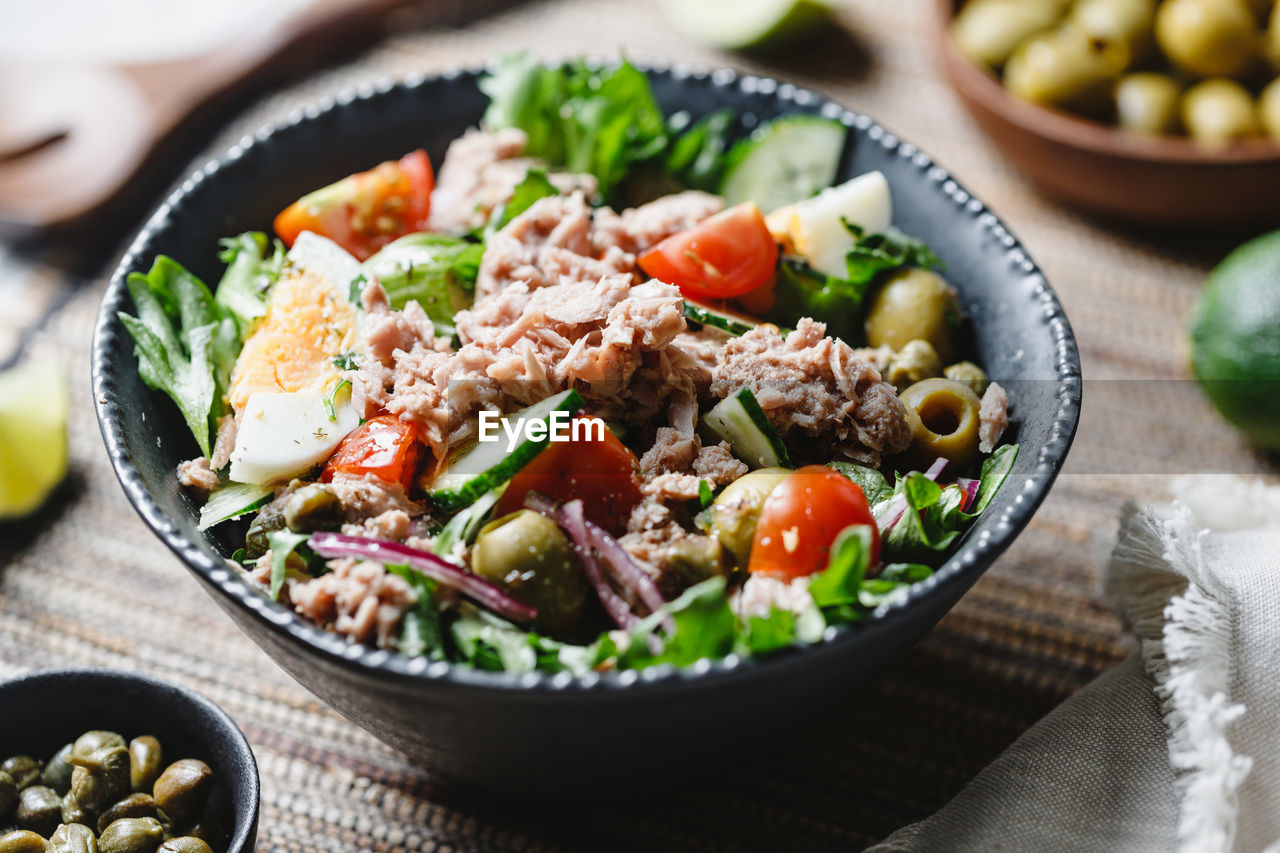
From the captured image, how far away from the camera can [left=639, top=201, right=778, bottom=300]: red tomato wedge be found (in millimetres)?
3094

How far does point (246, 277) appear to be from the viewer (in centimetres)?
323

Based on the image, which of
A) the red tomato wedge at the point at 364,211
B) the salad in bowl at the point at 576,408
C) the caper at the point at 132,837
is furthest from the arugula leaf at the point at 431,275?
the caper at the point at 132,837

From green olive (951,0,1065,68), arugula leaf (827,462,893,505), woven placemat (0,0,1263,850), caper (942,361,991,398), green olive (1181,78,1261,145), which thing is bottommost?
woven placemat (0,0,1263,850)

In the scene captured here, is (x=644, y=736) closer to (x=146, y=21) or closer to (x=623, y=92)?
(x=623, y=92)

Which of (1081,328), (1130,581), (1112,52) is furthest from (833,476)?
(1112,52)

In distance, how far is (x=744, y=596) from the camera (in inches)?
96.4

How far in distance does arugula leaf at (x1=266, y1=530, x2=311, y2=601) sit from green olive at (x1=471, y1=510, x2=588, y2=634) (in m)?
0.40

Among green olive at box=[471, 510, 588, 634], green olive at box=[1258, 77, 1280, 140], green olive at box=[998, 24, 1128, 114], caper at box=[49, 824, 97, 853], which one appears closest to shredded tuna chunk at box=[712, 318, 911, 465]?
green olive at box=[471, 510, 588, 634]

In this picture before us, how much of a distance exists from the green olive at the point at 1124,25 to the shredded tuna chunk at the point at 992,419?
8.34 ft

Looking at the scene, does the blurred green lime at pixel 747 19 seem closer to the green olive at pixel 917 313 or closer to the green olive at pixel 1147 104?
the green olive at pixel 1147 104

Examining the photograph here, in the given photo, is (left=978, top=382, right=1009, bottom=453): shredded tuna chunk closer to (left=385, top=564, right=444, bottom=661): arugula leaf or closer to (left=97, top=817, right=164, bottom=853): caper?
(left=385, top=564, right=444, bottom=661): arugula leaf

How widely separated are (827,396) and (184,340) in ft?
5.83

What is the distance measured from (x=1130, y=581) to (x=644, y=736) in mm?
1672

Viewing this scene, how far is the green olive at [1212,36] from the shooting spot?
14.9 feet
